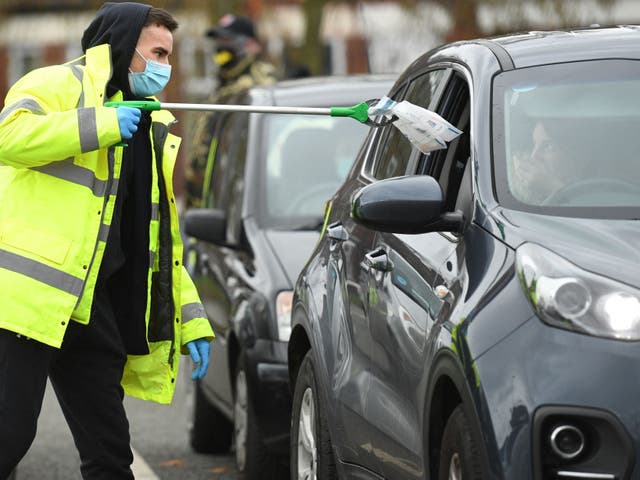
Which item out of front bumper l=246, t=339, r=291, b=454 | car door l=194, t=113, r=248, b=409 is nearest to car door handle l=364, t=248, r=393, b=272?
front bumper l=246, t=339, r=291, b=454

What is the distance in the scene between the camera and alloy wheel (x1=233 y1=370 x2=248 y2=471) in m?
7.87

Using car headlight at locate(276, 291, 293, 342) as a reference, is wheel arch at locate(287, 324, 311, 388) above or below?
above

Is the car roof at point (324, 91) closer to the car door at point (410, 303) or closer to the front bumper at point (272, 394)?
the front bumper at point (272, 394)

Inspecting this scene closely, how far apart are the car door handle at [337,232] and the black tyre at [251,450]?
4.99ft

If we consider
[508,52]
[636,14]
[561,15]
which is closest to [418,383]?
[508,52]

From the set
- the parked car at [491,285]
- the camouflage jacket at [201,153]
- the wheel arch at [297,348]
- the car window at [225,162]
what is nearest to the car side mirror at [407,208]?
the parked car at [491,285]

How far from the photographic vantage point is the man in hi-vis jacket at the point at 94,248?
5.64 m

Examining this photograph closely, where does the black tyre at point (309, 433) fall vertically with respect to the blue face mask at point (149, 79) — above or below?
below

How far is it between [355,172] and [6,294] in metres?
1.46

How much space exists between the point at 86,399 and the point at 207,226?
9.31 ft

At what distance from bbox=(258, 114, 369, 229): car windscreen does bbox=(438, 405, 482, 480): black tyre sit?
13.2 ft

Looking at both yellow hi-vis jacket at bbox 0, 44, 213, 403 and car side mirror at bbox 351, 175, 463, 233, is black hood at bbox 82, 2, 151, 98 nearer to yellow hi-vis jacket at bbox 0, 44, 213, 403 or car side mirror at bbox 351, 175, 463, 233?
yellow hi-vis jacket at bbox 0, 44, 213, 403

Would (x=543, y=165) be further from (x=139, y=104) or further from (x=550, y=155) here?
(x=139, y=104)

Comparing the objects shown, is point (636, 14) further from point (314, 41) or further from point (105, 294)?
point (105, 294)
